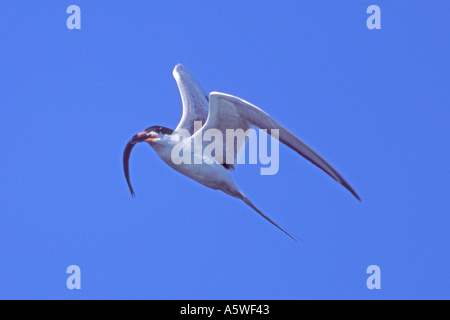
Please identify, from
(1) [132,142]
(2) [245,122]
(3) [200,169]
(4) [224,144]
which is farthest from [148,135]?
(2) [245,122]

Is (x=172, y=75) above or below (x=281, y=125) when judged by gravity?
above

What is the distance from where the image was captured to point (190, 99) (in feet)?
26.8

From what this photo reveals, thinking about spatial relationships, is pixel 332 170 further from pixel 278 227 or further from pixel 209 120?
pixel 209 120

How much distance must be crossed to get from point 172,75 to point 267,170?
2989 mm

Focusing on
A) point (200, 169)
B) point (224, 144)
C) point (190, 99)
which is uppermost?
point (190, 99)

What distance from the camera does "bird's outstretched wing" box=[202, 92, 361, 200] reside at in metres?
6.09

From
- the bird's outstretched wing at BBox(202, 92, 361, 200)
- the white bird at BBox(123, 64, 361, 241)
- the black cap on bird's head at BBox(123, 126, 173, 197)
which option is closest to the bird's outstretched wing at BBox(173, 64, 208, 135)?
the white bird at BBox(123, 64, 361, 241)

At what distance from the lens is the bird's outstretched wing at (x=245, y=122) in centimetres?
609

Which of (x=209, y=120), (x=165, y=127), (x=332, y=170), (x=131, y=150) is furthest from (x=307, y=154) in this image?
(x=131, y=150)

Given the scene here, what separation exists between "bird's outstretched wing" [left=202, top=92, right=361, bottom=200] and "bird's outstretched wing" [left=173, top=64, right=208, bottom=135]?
0.97 metres

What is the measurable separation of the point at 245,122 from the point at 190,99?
5.17 feet

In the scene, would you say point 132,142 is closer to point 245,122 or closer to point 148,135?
point 148,135

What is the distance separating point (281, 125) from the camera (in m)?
6.25

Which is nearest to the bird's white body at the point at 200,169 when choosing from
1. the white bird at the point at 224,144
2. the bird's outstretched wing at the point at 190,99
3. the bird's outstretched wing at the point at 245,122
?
the white bird at the point at 224,144
